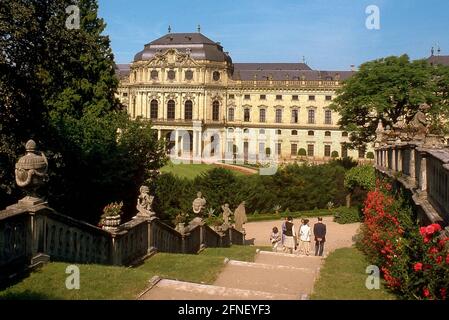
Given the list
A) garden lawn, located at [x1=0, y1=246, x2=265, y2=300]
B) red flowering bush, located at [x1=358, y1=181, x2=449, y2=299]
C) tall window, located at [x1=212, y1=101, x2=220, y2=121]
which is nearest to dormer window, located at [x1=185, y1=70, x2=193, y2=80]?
tall window, located at [x1=212, y1=101, x2=220, y2=121]

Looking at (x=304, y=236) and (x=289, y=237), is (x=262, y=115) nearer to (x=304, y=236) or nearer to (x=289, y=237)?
(x=289, y=237)

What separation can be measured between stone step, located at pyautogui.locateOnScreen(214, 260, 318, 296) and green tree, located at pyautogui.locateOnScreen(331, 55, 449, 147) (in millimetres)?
29284

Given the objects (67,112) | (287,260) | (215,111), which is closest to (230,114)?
(215,111)

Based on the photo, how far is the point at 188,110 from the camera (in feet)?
230

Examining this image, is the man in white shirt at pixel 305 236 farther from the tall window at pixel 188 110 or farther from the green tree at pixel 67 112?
the tall window at pixel 188 110

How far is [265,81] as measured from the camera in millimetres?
70062

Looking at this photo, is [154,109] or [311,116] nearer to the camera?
[311,116]

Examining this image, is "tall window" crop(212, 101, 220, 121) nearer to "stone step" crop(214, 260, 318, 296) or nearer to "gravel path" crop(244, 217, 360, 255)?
"gravel path" crop(244, 217, 360, 255)

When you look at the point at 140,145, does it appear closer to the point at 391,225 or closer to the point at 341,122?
the point at 391,225

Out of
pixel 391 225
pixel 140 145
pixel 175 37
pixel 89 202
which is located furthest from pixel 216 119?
pixel 391 225

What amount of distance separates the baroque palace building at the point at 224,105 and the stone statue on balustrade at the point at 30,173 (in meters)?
59.4

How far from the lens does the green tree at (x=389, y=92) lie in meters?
37.4

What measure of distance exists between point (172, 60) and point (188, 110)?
7.70 meters
